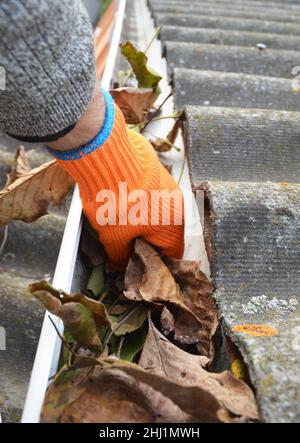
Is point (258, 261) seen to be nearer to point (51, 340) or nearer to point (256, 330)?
point (256, 330)

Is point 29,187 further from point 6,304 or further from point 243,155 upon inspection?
point 243,155

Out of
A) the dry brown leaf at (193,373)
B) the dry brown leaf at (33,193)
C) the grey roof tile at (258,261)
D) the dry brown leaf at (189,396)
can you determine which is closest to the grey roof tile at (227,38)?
the dry brown leaf at (33,193)

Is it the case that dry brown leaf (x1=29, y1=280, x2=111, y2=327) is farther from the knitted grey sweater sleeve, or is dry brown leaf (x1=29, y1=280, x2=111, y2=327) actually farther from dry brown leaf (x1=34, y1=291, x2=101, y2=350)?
the knitted grey sweater sleeve

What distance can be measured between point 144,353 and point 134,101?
0.60 meters

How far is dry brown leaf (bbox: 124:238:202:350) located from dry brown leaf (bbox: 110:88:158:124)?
402 millimetres

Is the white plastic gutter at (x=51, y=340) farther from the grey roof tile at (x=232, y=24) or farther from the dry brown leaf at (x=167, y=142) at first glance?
the grey roof tile at (x=232, y=24)

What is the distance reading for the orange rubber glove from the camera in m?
0.68

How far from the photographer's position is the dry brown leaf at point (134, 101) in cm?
102

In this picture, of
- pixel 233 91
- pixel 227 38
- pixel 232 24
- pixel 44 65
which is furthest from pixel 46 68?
pixel 232 24

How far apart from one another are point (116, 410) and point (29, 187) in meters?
0.50

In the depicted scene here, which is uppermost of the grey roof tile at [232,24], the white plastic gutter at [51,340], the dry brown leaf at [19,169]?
the white plastic gutter at [51,340]

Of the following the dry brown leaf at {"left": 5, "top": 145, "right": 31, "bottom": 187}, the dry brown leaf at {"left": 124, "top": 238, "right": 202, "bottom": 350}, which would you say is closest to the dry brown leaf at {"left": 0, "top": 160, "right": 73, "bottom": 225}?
the dry brown leaf at {"left": 5, "top": 145, "right": 31, "bottom": 187}

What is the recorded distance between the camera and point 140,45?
1613 mm

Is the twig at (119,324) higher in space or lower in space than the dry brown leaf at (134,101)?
lower
